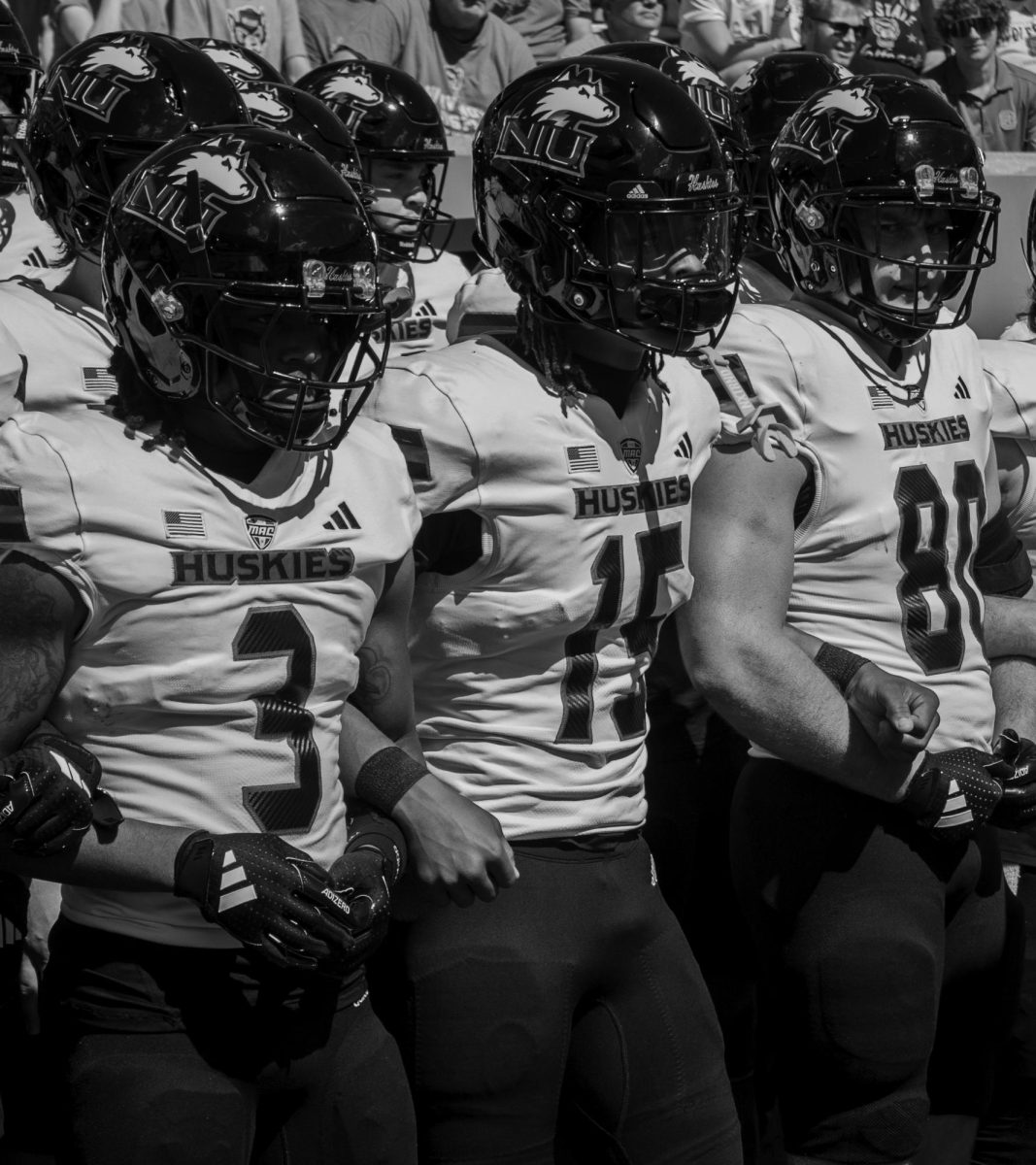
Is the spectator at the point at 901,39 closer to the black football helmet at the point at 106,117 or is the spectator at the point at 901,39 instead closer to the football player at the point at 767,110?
the football player at the point at 767,110

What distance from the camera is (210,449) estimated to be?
2.38 m

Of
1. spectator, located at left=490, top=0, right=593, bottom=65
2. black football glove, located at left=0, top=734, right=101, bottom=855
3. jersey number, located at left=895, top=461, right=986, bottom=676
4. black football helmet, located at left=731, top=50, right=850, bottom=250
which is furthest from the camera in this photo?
spectator, located at left=490, top=0, right=593, bottom=65

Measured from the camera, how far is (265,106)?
3768mm

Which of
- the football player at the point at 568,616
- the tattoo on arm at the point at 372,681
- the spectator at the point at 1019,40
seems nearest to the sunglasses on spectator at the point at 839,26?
the spectator at the point at 1019,40

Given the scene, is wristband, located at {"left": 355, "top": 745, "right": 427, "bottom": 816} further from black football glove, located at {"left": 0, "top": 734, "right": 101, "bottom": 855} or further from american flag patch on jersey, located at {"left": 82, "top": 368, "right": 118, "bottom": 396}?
american flag patch on jersey, located at {"left": 82, "top": 368, "right": 118, "bottom": 396}

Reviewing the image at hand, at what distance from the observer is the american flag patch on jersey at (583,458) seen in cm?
270

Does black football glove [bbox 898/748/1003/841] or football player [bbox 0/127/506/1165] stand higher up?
football player [bbox 0/127/506/1165]

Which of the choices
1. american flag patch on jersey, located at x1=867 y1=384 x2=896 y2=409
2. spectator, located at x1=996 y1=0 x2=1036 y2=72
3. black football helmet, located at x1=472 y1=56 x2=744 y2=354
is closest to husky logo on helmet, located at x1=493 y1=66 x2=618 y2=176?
black football helmet, located at x1=472 y1=56 x2=744 y2=354

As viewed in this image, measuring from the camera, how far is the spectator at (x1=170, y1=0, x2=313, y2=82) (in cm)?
589

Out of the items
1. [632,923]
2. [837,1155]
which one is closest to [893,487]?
[632,923]

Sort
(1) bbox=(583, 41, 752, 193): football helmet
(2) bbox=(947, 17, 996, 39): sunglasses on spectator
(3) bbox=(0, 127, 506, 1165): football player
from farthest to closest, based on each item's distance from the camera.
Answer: (2) bbox=(947, 17, 996, 39): sunglasses on spectator → (1) bbox=(583, 41, 752, 193): football helmet → (3) bbox=(0, 127, 506, 1165): football player

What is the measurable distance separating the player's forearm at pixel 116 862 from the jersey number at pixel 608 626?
0.72m

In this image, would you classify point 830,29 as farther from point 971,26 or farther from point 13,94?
point 13,94

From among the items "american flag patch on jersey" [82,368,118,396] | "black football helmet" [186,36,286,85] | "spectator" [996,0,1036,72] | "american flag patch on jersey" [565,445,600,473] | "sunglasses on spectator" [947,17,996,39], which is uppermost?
"black football helmet" [186,36,286,85]
